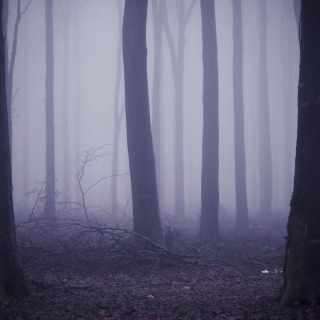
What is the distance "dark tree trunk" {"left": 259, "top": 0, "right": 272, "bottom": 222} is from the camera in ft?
75.2

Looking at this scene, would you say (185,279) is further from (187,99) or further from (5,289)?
(187,99)

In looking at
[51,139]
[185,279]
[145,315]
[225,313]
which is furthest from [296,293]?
[51,139]

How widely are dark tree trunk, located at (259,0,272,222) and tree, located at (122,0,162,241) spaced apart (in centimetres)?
1181

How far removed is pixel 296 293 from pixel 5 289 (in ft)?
14.5

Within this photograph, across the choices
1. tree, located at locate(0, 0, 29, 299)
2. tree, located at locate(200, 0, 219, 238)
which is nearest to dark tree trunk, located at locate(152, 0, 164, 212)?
tree, located at locate(200, 0, 219, 238)

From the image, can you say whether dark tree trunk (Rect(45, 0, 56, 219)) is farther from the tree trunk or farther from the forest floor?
the tree trunk

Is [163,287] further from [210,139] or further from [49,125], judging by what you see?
[49,125]

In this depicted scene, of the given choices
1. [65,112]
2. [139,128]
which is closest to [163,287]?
[139,128]

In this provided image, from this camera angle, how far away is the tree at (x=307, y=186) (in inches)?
209

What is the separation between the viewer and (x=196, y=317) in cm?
533

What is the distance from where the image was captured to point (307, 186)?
17.7ft

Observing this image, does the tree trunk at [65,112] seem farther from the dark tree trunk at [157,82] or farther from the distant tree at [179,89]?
the distant tree at [179,89]

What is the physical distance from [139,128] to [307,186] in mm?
5582

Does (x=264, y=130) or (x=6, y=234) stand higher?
A: (x=264, y=130)
